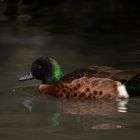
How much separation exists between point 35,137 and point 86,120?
1003 millimetres

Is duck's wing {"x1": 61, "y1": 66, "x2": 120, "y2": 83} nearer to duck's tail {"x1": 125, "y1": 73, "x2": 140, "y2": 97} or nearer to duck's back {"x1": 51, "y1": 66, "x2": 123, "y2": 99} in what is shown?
duck's back {"x1": 51, "y1": 66, "x2": 123, "y2": 99}

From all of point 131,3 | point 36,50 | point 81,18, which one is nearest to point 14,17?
point 81,18

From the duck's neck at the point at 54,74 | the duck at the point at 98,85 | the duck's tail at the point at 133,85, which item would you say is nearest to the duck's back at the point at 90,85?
the duck at the point at 98,85

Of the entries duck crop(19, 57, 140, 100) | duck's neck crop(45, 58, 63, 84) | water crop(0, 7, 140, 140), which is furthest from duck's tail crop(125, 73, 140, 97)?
duck's neck crop(45, 58, 63, 84)

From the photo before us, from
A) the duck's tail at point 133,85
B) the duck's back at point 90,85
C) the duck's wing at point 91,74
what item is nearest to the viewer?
the duck's tail at point 133,85

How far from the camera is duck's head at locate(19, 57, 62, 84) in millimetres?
10055

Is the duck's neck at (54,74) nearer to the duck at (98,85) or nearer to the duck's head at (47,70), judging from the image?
the duck's head at (47,70)

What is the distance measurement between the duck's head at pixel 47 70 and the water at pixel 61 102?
29 cm

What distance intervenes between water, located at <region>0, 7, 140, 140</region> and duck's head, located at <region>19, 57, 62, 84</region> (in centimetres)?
29

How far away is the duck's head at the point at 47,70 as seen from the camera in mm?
10055

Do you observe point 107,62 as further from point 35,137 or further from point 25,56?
point 35,137

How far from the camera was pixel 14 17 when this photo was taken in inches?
1038

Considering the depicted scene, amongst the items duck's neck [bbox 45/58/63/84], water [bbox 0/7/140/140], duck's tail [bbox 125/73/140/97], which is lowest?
water [bbox 0/7/140/140]

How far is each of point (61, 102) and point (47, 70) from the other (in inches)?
38.9
